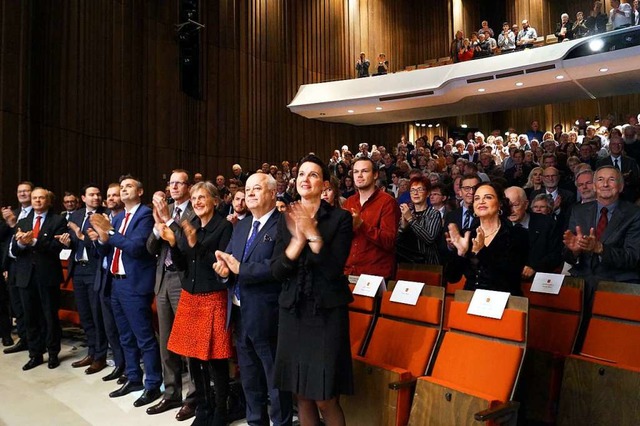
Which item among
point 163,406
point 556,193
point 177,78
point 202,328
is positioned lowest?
point 163,406

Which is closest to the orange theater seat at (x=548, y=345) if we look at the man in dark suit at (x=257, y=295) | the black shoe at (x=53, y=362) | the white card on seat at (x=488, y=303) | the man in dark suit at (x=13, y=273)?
the white card on seat at (x=488, y=303)

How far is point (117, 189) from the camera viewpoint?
3520 mm

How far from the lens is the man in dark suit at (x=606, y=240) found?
2.48m

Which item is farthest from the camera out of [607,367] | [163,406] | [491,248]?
[163,406]

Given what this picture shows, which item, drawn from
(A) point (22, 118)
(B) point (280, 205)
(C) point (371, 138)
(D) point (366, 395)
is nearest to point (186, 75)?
(A) point (22, 118)

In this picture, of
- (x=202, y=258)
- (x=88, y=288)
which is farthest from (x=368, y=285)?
(x=88, y=288)

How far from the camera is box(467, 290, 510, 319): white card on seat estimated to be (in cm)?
207

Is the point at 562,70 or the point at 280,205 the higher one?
the point at 562,70

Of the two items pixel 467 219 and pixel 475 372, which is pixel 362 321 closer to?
pixel 475 372

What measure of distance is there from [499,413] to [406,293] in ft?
2.55

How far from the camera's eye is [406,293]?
248cm

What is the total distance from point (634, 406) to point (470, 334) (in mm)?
627

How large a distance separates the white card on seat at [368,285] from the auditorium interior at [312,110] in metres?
0.08

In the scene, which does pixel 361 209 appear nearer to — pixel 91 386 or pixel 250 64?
pixel 91 386
